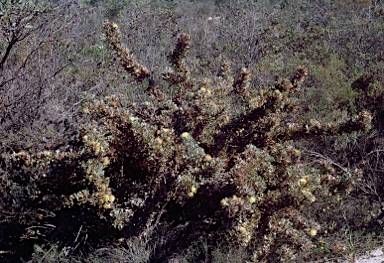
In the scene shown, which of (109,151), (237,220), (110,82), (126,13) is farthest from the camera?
(126,13)

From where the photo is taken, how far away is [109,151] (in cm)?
379

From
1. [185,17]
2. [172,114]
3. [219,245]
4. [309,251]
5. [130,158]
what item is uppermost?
[185,17]

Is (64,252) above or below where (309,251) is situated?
above

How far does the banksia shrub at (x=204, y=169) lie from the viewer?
11.9ft

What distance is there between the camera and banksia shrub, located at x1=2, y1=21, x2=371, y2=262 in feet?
11.9

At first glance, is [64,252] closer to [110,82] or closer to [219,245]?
[219,245]

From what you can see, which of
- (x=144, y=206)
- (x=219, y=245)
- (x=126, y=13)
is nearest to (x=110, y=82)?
(x=126, y=13)

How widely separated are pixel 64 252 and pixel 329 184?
90.7 inches

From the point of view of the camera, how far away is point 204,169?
12.1ft

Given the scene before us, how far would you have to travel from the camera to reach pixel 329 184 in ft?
13.0

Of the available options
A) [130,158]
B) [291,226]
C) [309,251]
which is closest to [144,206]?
[130,158]

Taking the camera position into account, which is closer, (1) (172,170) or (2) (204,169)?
(2) (204,169)

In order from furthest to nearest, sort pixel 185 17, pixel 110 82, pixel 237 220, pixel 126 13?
pixel 185 17 < pixel 126 13 < pixel 110 82 < pixel 237 220

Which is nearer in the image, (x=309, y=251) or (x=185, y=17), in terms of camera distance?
(x=309, y=251)
